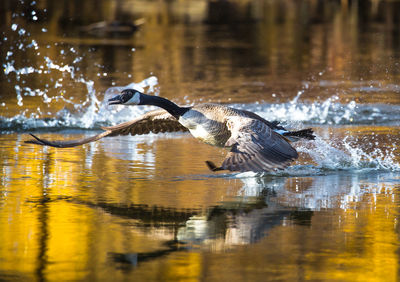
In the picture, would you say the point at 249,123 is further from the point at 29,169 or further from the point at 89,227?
the point at 29,169

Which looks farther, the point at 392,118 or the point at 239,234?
the point at 392,118

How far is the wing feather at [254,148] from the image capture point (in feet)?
24.1

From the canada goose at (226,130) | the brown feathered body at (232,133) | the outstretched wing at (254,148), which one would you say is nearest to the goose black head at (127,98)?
the canada goose at (226,130)

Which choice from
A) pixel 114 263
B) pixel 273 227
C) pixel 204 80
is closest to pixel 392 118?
pixel 204 80

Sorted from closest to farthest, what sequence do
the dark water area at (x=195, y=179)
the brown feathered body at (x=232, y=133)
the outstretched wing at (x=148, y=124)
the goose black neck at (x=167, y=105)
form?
the dark water area at (x=195, y=179), the brown feathered body at (x=232, y=133), the goose black neck at (x=167, y=105), the outstretched wing at (x=148, y=124)

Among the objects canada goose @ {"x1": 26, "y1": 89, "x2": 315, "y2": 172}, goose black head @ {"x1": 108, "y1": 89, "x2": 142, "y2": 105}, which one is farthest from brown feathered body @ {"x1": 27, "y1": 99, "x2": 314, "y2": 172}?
goose black head @ {"x1": 108, "y1": 89, "x2": 142, "y2": 105}

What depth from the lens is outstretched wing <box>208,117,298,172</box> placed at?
735cm

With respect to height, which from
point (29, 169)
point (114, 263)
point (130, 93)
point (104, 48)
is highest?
point (104, 48)

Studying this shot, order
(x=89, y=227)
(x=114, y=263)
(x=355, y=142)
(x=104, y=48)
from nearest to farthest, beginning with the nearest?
(x=114, y=263)
(x=89, y=227)
(x=355, y=142)
(x=104, y=48)

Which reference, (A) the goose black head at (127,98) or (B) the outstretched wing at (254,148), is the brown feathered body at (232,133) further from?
(A) the goose black head at (127,98)

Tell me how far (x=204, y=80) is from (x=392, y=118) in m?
4.91

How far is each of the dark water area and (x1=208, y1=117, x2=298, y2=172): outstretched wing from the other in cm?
46

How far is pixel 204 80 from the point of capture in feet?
57.4

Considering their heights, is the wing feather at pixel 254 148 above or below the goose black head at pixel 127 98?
below
